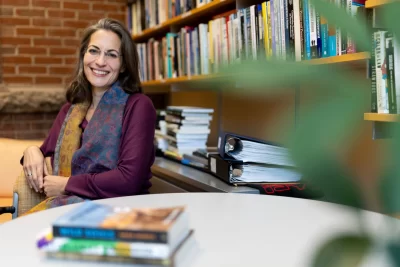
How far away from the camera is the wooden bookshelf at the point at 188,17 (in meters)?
2.24

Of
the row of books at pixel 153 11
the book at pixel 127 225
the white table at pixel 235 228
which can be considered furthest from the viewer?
the row of books at pixel 153 11

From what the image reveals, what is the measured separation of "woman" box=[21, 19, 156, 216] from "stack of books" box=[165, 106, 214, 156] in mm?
514

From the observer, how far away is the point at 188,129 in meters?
2.46

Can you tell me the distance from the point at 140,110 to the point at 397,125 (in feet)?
5.20

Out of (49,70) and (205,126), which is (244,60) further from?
(49,70)

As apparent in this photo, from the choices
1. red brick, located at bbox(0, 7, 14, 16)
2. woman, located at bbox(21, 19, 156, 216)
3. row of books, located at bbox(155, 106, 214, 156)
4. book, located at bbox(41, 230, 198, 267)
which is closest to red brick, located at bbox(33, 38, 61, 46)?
red brick, located at bbox(0, 7, 14, 16)

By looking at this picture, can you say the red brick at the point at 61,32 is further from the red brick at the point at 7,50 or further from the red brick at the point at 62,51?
the red brick at the point at 7,50

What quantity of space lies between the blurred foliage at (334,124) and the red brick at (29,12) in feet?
11.4

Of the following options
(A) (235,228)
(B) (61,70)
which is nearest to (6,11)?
(B) (61,70)

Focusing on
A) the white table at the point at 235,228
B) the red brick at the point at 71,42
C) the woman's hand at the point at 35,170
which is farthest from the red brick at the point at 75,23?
the white table at the point at 235,228

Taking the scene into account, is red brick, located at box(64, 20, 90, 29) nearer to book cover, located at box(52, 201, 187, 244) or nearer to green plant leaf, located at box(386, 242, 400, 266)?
book cover, located at box(52, 201, 187, 244)

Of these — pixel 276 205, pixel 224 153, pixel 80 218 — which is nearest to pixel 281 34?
pixel 224 153

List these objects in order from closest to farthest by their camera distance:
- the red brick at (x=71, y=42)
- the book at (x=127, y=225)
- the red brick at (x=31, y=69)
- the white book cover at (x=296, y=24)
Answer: the book at (x=127, y=225) < the white book cover at (x=296, y=24) < the red brick at (x=31, y=69) < the red brick at (x=71, y=42)

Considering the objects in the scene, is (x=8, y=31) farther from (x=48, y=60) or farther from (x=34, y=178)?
(x=34, y=178)
